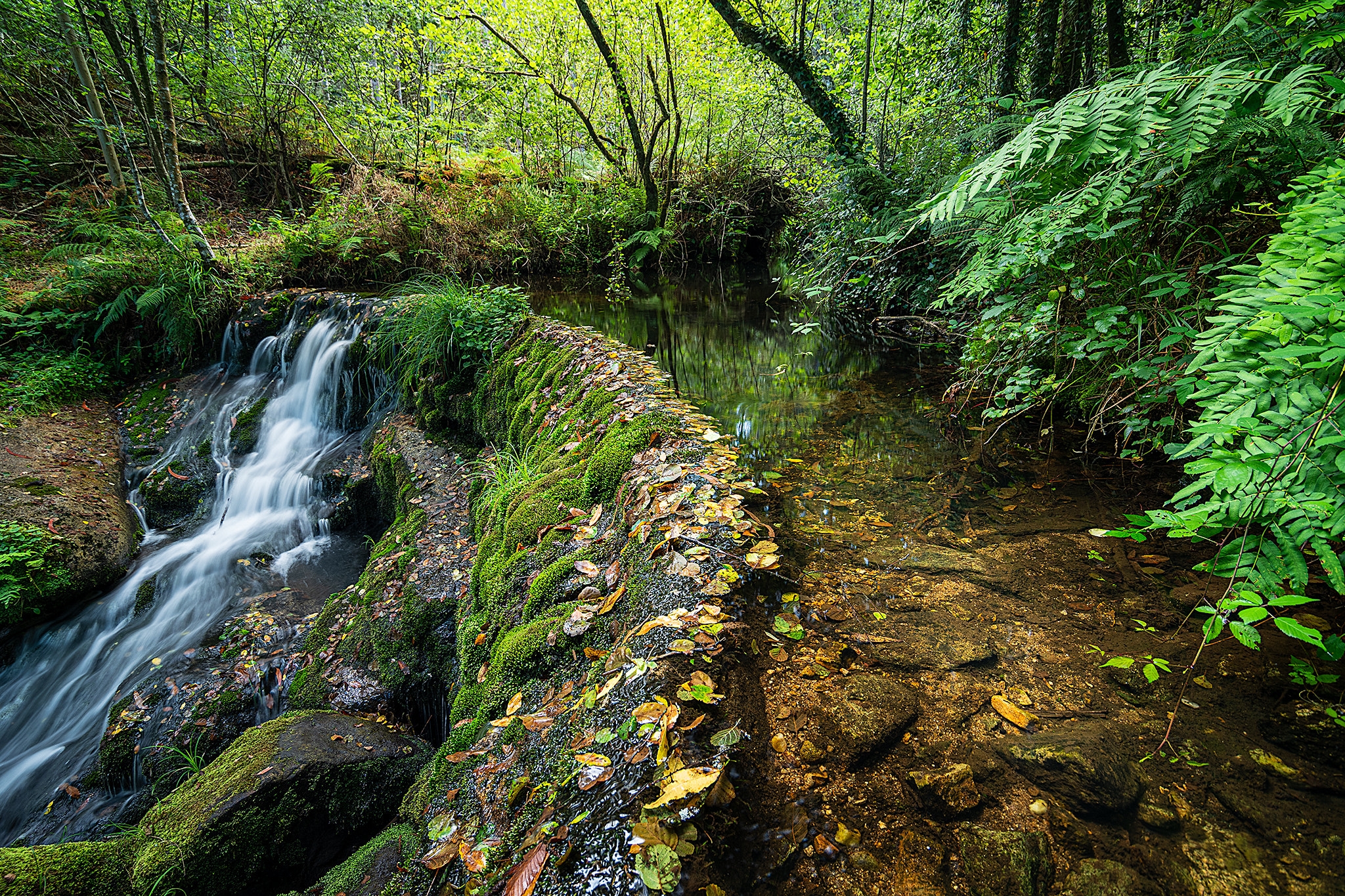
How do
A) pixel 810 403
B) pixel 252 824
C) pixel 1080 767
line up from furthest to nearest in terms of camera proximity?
pixel 810 403, pixel 252 824, pixel 1080 767

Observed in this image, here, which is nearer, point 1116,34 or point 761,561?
point 761,561

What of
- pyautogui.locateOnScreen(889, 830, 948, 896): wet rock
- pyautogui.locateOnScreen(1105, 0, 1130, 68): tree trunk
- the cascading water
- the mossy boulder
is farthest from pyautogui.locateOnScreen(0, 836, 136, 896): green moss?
pyautogui.locateOnScreen(1105, 0, 1130, 68): tree trunk

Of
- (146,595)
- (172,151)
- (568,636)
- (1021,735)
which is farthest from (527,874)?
(172,151)

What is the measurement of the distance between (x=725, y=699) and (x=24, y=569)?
6.58 m

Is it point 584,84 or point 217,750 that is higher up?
point 584,84

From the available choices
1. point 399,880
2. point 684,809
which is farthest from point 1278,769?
point 399,880

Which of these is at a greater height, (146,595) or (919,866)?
(919,866)

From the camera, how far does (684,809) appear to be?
1298mm

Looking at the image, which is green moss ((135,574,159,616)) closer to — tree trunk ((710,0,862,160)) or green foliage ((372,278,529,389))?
green foliage ((372,278,529,389))

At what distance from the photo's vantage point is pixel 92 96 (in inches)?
279

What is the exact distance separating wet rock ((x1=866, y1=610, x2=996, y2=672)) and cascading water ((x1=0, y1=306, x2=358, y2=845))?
5.59 meters

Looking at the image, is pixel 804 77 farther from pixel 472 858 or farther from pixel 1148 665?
pixel 472 858

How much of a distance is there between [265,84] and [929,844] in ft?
47.9

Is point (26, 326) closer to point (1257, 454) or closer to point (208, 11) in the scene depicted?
point (208, 11)
